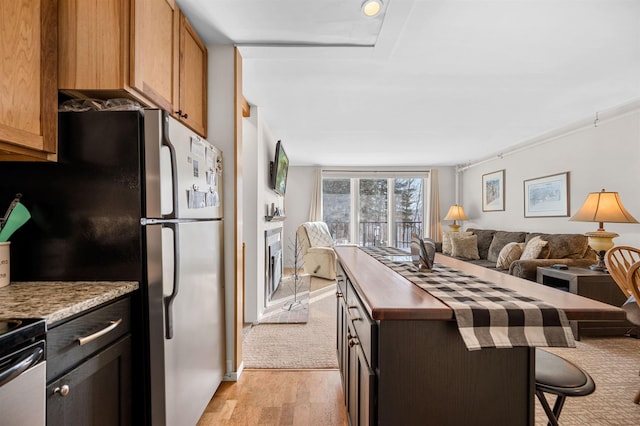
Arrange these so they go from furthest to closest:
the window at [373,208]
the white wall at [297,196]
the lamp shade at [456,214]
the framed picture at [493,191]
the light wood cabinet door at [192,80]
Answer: the window at [373,208]
the white wall at [297,196]
the lamp shade at [456,214]
the framed picture at [493,191]
the light wood cabinet door at [192,80]

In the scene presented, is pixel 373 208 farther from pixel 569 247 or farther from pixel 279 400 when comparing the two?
pixel 279 400

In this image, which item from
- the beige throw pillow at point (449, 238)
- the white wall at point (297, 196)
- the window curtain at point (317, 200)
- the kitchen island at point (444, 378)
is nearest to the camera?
the kitchen island at point (444, 378)

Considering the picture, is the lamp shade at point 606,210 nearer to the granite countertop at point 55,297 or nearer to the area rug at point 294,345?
the area rug at point 294,345

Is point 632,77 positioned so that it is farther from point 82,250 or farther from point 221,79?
point 82,250

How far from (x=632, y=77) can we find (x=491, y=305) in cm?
285

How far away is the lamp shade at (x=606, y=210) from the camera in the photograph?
9.32 feet

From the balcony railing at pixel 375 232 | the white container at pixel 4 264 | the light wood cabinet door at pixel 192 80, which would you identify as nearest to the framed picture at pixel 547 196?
the balcony railing at pixel 375 232

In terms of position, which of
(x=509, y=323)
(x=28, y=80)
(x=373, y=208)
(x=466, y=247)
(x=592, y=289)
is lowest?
(x=592, y=289)

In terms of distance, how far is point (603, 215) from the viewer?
2.91m

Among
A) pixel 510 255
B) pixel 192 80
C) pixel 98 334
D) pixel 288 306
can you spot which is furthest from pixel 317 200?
pixel 98 334

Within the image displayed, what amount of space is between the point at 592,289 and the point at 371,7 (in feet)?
10.0

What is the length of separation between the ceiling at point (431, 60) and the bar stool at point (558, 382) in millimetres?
1728

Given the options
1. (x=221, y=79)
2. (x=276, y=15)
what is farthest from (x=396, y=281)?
(x=221, y=79)

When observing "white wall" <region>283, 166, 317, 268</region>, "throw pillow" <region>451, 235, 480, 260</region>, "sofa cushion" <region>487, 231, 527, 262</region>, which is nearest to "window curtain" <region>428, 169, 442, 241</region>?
"throw pillow" <region>451, 235, 480, 260</region>
